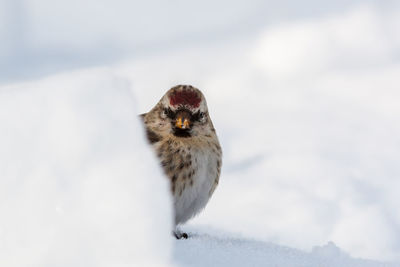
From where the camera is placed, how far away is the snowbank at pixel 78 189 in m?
1.98

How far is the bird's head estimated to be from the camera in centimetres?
360

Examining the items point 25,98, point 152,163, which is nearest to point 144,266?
point 152,163

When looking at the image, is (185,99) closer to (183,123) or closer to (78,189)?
(183,123)

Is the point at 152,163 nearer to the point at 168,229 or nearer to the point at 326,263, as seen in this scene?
the point at 168,229

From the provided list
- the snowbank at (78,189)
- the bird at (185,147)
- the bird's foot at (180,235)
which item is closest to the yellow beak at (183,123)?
the bird at (185,147)

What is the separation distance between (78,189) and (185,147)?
163 cm

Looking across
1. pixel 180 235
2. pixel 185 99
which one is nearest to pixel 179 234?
pixel 180 235

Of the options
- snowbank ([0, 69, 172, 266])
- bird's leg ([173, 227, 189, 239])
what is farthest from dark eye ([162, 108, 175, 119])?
snowbank ([0, 69, 172, 266])

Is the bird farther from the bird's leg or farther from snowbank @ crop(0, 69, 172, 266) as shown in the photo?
snowbank @ crop(0, 69, 172, 266)

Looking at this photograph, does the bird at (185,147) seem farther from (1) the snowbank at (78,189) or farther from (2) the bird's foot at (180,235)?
(1) the snowbank at (78,189)

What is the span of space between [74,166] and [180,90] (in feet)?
A: 5.52

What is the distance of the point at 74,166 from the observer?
6.56ft

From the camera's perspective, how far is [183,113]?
3.60 meters

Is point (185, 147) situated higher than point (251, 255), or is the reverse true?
point (185, 147)
